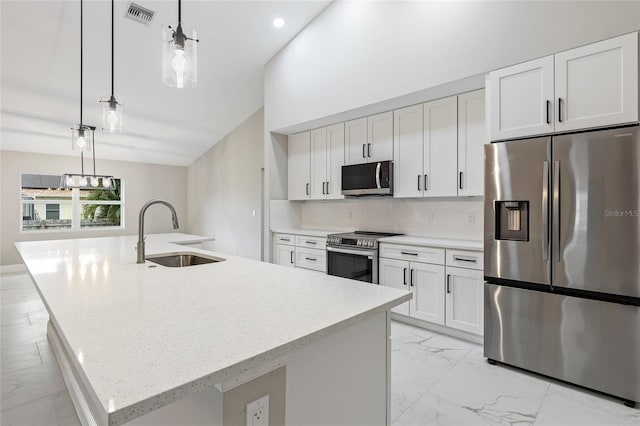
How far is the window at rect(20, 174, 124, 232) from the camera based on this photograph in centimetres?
661

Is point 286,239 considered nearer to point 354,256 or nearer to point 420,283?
point 354,256

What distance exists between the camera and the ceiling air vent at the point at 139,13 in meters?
3.55

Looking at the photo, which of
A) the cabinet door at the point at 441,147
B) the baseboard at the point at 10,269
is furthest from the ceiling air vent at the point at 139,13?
the baseboard at the point at 10,269

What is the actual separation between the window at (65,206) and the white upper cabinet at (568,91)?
6599 mm

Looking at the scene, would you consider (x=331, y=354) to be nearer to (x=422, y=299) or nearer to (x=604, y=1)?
(x=422, y=299)

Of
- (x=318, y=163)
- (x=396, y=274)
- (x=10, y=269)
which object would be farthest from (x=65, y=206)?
(x=396, y=274)

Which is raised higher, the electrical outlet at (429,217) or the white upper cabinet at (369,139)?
the white upper cabinet at (369,139)

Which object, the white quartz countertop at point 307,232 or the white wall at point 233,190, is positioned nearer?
the white quartz countertop at point 307,232

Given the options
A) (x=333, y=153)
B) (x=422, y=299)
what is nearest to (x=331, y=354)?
(x=422, y=299)

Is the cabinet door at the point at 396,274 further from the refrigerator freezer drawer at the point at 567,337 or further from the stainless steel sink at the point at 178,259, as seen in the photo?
the stainless steel sink at the point at 178,259

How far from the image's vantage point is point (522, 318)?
8.02 ft

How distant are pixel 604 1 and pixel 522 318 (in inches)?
88.7

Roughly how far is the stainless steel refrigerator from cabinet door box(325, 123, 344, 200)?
207cm

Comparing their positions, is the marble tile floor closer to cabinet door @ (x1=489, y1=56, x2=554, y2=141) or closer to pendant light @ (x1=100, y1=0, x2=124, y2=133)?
cabinet door @ (x1=489, y1=56, x2=554, y2=141)
